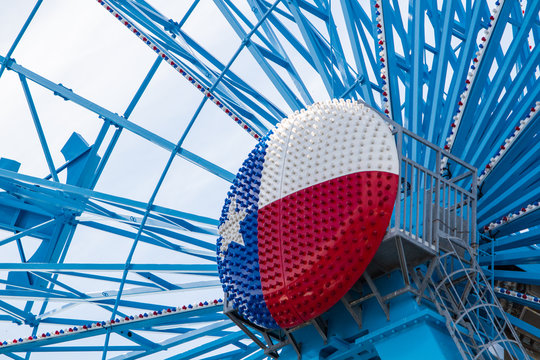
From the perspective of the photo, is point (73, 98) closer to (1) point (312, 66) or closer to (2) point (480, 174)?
(1) point (312, 66)

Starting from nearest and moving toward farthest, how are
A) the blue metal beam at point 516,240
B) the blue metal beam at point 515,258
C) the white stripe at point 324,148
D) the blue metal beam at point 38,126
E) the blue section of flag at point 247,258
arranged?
the white stripe at point 324,148 → the blue section of flag at point 247,258 → the blue metal beam at point 515,258 → the blue metal beam at point 516,240 → the blue metal beam at point 38,126

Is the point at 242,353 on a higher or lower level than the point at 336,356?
higher

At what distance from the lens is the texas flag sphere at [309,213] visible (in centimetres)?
873

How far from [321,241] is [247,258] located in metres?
1.12

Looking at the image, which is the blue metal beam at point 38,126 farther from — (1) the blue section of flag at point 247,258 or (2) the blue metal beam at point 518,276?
(2) the blue metal beam at point 518,276

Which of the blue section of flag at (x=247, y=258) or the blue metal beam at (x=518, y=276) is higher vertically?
the blue section of flag at (x=247, y=258)

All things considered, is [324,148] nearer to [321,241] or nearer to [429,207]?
[321,241]

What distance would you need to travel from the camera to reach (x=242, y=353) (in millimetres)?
14039

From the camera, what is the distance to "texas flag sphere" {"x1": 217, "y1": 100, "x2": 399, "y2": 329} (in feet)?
28.7

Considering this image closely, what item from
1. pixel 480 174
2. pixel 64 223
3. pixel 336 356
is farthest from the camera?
pixel 64 223

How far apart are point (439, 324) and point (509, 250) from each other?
11.2 feet

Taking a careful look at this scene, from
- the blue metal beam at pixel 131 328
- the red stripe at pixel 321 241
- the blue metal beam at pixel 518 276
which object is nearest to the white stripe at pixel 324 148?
the red stripe at pixel 321 241

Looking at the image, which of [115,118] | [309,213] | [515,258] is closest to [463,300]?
[309,213]

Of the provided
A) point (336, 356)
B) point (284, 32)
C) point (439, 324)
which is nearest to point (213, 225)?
point (284, 32)
